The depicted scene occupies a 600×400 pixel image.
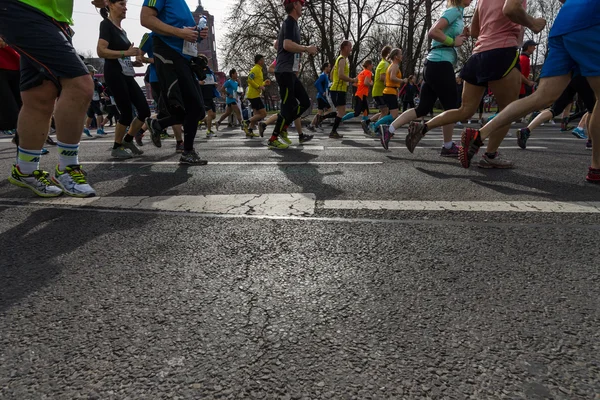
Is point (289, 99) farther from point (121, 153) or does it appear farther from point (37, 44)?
point (37, 44)

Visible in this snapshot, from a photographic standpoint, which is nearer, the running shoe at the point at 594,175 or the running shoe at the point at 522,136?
the running shoe at the point at 594,175

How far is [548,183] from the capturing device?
3.18m

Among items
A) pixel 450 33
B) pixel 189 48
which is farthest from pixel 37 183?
pixel 450 33

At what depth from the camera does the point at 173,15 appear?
4.04 metres

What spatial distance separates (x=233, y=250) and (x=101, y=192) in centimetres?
196

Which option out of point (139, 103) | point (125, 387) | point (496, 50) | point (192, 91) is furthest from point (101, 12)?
point (125, 387)

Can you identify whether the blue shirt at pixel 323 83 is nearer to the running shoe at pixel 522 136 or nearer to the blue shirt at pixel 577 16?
the running shoe at pixel 522 136

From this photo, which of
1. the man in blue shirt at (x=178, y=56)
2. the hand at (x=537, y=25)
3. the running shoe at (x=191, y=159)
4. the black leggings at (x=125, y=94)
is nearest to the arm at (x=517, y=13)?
the hand at (x=537, y=25)

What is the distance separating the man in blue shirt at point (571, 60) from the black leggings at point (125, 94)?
4.60 meters

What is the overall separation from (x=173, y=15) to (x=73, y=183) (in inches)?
88.5

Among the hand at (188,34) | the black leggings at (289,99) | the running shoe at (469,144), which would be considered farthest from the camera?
the black leggings at (289,99)

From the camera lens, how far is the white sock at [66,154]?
2891mm

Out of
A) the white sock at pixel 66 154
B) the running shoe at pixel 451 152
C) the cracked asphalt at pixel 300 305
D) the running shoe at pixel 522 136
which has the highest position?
the running shoe at pixel 522 136

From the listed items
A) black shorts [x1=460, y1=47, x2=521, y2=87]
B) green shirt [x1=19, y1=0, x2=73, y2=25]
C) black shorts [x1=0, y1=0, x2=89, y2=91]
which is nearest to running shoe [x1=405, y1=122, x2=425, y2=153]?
black shorts [x1=460, y1=47, x2=521, y2=87]
